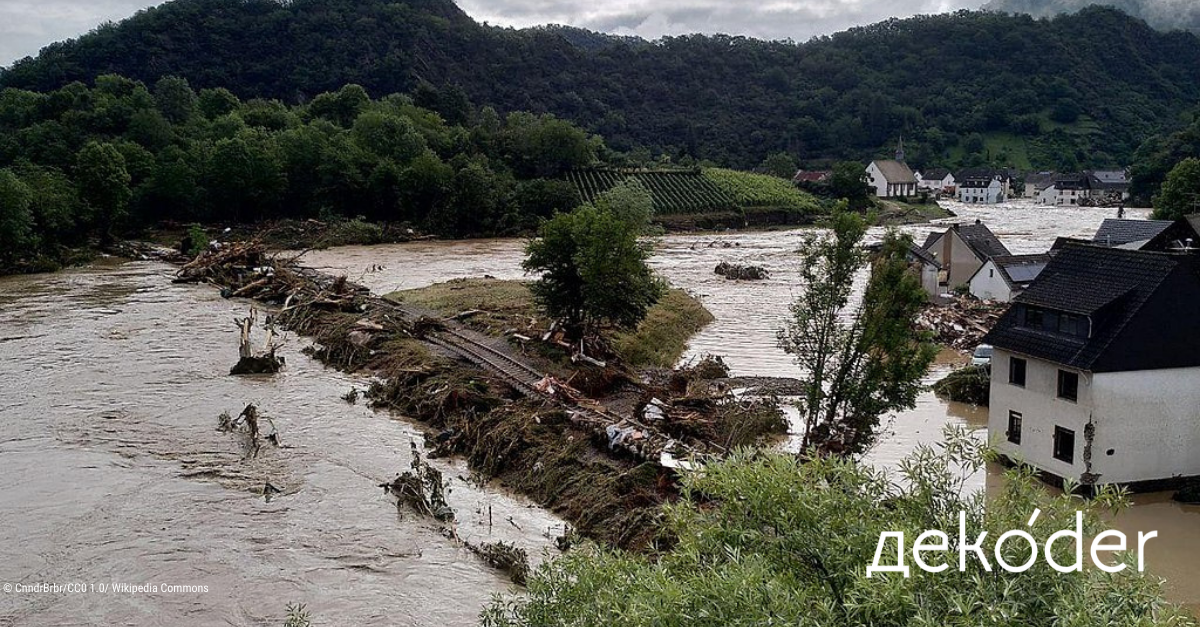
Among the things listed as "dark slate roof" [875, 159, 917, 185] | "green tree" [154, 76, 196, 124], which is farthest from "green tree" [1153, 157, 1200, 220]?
"green tree" [154, 76, 196, 124]

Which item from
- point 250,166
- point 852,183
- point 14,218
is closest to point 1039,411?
point 14,218

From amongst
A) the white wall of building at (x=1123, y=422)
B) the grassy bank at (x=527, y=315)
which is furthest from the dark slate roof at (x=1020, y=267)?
the white wall of building at (x=1123, y=422)

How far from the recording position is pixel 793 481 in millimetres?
7418

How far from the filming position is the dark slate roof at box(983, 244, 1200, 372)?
1741 centimetres

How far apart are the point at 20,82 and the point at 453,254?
273 feet

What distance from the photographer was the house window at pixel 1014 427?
19266mm

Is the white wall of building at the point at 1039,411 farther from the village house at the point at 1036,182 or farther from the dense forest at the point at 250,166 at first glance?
the village house at the point at 1036,182

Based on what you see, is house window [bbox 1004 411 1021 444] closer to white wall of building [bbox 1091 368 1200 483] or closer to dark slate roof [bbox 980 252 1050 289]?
white wall of building [bbox 1091 368 1200 483]

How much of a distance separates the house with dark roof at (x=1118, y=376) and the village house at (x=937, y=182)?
398ft

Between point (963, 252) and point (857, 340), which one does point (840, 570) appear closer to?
point (857, 340)

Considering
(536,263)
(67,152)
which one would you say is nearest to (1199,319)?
(536,263)

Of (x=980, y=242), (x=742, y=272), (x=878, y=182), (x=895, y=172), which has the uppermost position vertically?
(x=895, y=172)

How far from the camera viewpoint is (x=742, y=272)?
173 ft

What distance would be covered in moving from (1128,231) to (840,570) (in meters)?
32.2
